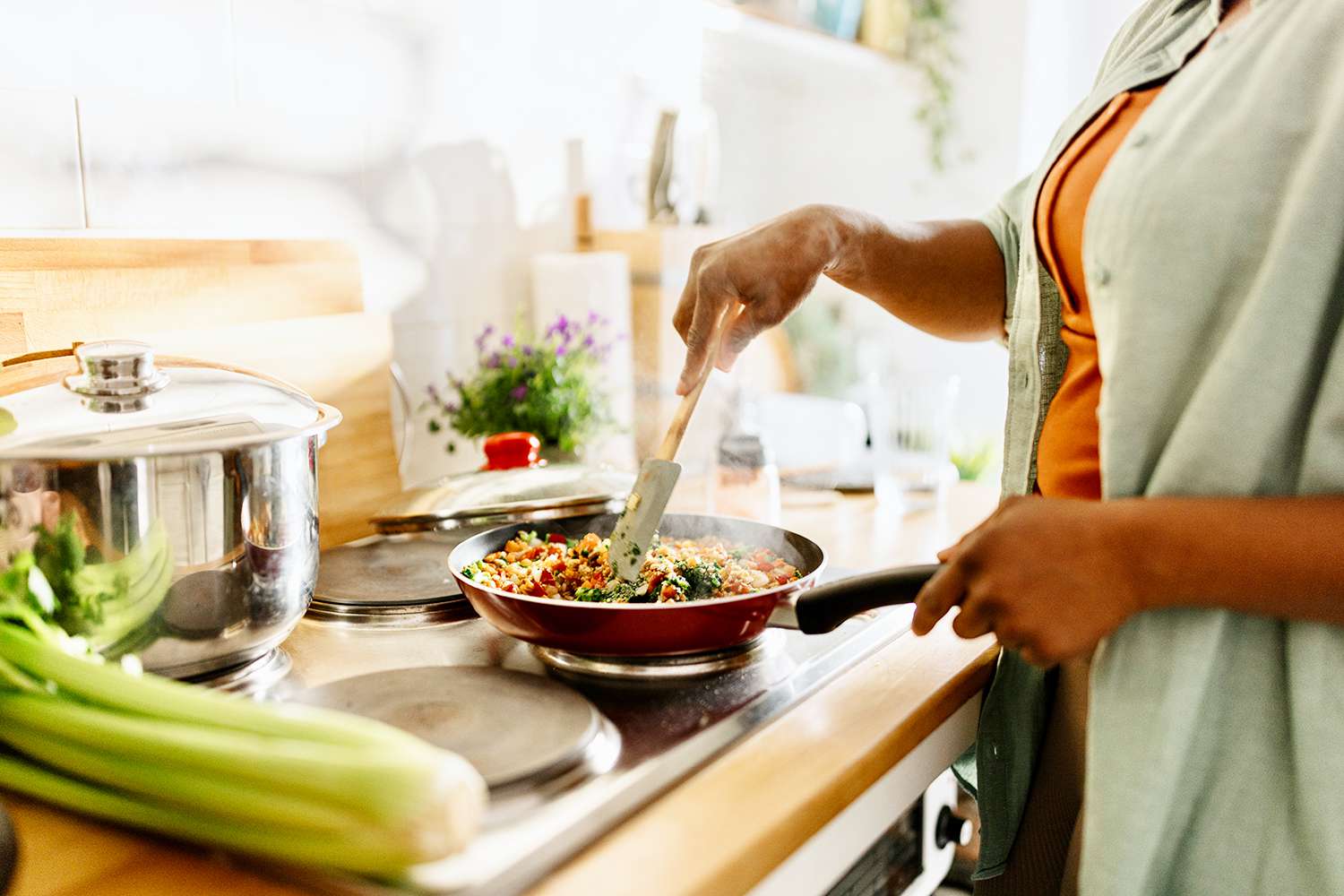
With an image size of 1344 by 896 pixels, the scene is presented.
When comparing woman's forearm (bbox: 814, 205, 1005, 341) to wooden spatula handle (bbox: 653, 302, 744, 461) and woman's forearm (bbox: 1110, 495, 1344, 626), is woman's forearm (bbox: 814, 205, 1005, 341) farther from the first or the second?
woman's forearm (bbox: 1110, 495, 1344, 626)

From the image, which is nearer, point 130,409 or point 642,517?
point 130,409

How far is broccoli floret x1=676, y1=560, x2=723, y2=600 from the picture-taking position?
3.01 ft

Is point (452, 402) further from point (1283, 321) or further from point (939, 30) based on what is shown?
point (939, 30)

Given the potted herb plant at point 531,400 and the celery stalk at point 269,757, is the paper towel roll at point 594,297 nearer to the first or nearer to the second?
the potted herb plant at point 531,400

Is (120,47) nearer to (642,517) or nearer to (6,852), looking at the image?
(642,517)

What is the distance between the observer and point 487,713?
0.73 metres

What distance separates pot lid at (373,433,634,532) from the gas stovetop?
0.17 meters

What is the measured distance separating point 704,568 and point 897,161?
231 centimetres

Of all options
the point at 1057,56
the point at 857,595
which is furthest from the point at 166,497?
the point at 1057,56

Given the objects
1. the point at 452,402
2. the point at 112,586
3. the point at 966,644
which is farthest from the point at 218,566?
the point at 452,402

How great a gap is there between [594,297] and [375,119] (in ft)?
1.40

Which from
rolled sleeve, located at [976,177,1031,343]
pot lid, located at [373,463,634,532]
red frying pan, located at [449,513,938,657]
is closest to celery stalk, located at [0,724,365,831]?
red frying pan, located at [449,513,938,657]

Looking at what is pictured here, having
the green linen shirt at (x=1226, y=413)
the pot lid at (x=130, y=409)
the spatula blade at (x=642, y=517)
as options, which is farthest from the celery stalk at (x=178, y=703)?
the green linen shirt at (x=1226, y=413)

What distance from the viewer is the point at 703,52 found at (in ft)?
8.14
